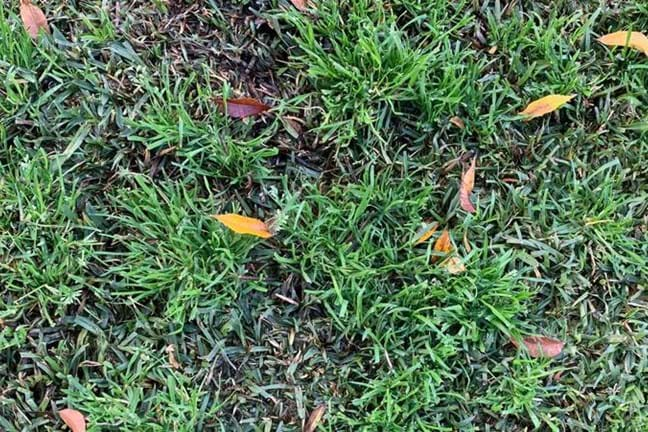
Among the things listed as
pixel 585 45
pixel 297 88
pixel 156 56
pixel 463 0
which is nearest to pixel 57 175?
pixel 156 56

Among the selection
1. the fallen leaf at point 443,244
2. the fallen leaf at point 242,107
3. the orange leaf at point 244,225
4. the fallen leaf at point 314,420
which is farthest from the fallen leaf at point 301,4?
the fallen leaf at point 314,420

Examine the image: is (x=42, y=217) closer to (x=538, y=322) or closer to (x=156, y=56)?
(x=156, y=56)

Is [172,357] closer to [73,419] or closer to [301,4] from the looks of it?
[73,419]

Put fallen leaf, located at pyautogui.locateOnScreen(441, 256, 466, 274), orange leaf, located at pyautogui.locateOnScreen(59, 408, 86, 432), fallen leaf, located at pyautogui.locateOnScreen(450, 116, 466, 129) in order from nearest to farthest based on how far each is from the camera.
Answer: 1. orange leaf, located at pyautogui.locateOnScreen(59, 408, 86, 432)
2. fallen leaf, located at pyautogui.locateOnScreen(441, 256, 466, 274)
3. fallen leaf, located at pyautogui.locateOnScreen(450, 116, 466, 129)

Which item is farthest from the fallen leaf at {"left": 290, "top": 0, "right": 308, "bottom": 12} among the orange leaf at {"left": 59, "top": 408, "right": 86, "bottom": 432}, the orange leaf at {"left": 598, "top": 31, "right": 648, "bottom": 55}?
the orange leaf at {"left": 59, "top": 408, "right": 86, "bottom": 432}

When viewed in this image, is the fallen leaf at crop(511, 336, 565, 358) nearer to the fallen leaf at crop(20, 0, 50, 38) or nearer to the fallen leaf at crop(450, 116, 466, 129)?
the fallen leaf at crop(450, 116, 466, 129)
